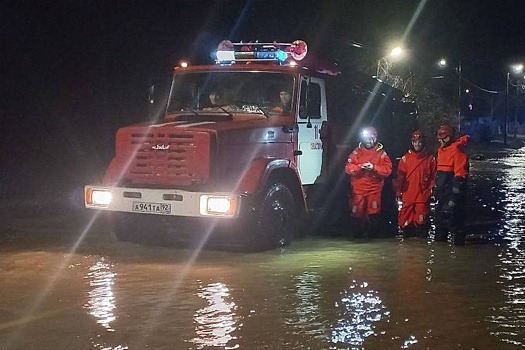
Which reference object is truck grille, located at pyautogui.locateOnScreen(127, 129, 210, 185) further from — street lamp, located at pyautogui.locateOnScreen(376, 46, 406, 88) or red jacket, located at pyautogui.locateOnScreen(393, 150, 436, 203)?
street lamp, located at pyautogui.locateOnScreen(376, 46, 406, 88)

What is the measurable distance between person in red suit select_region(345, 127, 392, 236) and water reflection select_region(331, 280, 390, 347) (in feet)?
10.4

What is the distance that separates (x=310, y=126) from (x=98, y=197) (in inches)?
118

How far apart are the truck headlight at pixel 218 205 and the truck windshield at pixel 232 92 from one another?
155 centimetres

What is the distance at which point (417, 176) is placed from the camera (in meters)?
11.7

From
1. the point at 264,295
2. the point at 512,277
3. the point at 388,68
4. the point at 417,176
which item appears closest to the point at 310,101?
the point at 417,176

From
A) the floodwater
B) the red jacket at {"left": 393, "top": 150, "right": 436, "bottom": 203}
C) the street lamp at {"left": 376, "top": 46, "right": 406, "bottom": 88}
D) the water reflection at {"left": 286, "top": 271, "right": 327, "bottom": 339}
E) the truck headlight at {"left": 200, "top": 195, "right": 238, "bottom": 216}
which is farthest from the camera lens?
the street lamp at {"left": 376, "top": 46, "right": 406, "bottom": 88}

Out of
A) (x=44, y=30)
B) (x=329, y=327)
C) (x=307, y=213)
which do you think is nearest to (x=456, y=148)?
(x=307, y=213)

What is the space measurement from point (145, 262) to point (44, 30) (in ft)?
36.1

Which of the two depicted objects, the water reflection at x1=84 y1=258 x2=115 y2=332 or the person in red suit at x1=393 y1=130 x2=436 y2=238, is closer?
the water reflection at x1=84 y1=258 x2=115 y2=332

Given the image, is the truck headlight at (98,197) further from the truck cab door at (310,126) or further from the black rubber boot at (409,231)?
the black rubber boot at (409,231)

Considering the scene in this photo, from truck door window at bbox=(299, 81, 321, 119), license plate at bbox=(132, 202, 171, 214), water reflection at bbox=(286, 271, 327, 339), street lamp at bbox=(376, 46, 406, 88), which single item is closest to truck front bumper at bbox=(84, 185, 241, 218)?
license plate at bbox=(132, 202, 171, 214)

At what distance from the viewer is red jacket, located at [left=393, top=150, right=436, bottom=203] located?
38.3ft

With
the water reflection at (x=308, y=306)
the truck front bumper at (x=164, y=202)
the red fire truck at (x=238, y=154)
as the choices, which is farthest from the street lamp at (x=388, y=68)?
the water reflection at (x=308, y=306)

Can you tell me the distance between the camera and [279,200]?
1069 cm
